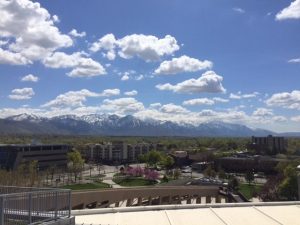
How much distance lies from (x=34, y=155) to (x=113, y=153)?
5003 cm

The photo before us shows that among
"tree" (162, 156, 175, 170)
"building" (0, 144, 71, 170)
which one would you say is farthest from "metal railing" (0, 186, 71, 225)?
"tree" (162, 156, 175, 170)

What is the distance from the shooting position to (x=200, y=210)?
21.0 m

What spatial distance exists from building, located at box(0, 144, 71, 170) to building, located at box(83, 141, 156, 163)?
109ft

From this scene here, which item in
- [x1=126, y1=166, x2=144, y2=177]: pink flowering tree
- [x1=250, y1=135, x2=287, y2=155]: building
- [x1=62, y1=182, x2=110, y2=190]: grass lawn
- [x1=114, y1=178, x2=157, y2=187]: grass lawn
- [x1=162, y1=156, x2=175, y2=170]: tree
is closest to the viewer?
[x1=62, y1=182, x2=110, y2=190]: grass lawn

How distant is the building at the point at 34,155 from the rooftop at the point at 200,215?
101 metres

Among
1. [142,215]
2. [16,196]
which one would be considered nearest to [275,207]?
[142,215]

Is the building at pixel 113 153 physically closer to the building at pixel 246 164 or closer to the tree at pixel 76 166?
the tree at pixel 76 166

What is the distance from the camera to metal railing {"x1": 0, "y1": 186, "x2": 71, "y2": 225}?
1120cm

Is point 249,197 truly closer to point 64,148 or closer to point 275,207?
point 275,207

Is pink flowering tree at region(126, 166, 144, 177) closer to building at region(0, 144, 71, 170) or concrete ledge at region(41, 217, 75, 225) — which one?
building at region(0, 144, 71, 170)

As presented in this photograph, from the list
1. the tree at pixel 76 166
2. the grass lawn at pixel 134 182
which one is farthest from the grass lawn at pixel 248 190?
the tree at pixel 76 166

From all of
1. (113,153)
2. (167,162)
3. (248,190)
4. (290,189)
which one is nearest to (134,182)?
(248,190)

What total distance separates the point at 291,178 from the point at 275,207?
135ft

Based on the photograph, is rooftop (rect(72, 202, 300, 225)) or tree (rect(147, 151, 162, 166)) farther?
tree (rect(147, 151, 162, 166))
